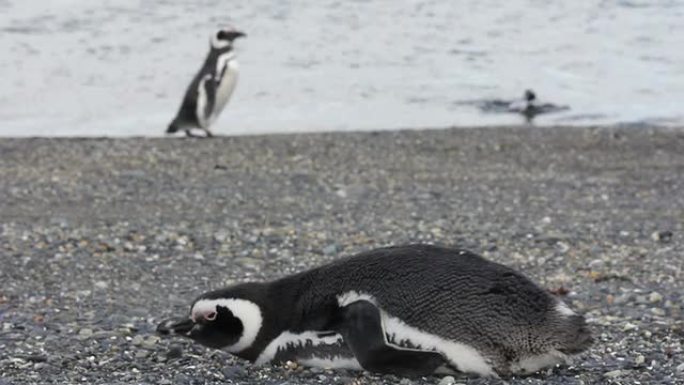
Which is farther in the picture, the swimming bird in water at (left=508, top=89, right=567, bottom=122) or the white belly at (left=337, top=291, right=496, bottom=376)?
the swimming bird in water at (left=508, top=89, right=567, bottom=122)

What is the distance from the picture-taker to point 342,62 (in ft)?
55.0

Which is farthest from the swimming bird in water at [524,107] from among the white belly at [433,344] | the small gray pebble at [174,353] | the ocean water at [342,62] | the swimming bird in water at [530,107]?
the white belly at [433,344]

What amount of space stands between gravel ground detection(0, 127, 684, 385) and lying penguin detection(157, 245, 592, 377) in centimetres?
7

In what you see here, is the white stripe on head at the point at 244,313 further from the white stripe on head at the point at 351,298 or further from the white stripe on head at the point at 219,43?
the white stripe on head at the point at 219,43

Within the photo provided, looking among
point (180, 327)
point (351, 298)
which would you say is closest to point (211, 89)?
point (180, 327)

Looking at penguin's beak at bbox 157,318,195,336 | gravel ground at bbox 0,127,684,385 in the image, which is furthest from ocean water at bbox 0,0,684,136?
penguin's beak at bbox 157,318,195,336

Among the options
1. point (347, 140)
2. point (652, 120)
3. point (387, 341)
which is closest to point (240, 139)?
point (347, 140)

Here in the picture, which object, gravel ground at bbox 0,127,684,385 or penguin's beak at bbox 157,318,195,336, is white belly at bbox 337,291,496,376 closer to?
gravel ground at bbox 0,127,684,385

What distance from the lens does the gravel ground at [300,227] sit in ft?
16.1

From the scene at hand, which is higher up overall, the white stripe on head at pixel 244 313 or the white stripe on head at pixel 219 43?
the white stripe on head at pixel 244 313

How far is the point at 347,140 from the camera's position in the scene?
11.4m

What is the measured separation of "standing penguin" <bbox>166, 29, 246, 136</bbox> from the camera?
12.5 meters

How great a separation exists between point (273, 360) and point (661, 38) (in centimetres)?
1439

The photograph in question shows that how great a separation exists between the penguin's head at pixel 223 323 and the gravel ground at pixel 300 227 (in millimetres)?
107
